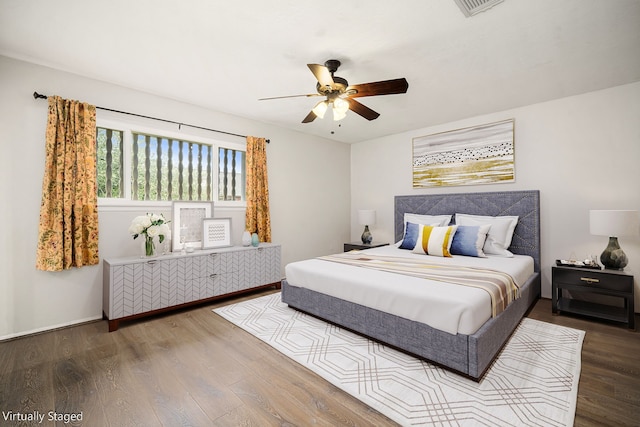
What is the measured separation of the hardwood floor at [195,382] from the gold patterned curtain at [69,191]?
2.54 feet

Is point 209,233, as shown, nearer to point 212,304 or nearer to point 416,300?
point 212,304

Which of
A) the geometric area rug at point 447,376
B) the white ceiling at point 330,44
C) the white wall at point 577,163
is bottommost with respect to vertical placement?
the geometric area rug at point 447,376

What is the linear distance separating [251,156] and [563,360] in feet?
13.5

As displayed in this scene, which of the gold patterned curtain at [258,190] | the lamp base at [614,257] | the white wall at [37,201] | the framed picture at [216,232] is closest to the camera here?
the white wall at [37,201]

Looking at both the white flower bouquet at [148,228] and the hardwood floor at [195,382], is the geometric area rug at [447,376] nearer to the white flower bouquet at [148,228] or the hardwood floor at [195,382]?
the hardwood floor at [195,382]

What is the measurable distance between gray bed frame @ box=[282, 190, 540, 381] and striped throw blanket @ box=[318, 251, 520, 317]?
0.12 metres

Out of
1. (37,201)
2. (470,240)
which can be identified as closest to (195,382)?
(37,201)

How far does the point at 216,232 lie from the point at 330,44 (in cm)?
271

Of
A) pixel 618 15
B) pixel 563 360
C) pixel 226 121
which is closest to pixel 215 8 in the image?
pixel 226 121

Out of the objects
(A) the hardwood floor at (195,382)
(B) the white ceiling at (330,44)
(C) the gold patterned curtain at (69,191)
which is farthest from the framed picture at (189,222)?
(B) the white ceiling at (330,44)

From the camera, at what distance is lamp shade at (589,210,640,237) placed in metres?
2.77

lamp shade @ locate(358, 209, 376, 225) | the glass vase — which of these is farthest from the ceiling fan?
lamp shade @ locate(358, 209, 376, 225)

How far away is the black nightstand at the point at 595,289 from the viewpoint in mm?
2730

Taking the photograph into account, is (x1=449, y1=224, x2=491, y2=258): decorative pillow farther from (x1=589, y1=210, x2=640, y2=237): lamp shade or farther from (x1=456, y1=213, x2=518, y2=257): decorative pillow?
(x1=589, y1=210, x2=640, y2=237): lamp shade
